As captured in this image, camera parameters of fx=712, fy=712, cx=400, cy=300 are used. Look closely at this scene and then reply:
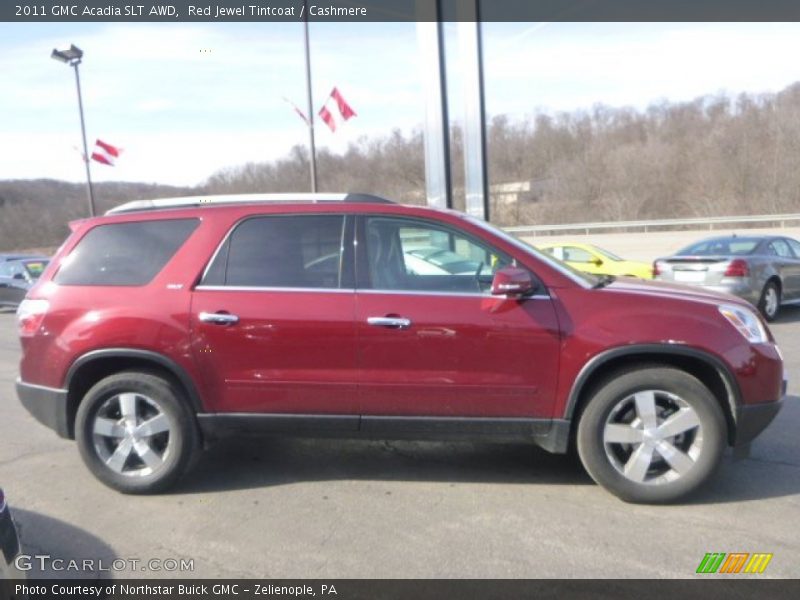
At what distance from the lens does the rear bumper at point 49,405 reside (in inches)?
178

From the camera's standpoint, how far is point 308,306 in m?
4.29

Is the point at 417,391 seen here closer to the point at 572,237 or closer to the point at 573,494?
the point at 573,494

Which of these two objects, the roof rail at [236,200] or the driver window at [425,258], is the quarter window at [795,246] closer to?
the driver window at [425,258]

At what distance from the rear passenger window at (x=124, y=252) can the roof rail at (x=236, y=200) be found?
179 millimetres

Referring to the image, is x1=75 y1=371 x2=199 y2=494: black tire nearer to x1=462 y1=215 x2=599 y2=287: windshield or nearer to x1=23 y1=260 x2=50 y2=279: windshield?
x1=462 y1=215 x2=599 y2=287: windshield

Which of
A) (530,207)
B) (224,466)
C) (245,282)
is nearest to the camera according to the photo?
(245,282)

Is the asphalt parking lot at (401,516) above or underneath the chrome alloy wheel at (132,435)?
underneath

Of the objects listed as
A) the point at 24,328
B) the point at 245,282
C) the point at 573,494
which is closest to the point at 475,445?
the point at 573,494

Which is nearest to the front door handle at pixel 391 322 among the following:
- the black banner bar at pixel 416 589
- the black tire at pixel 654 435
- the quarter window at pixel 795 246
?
the black tire at pixel 654 435

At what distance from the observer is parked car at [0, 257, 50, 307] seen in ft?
54.4

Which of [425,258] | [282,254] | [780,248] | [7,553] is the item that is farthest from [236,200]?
[780,248]

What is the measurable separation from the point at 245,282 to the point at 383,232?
2.99 feet

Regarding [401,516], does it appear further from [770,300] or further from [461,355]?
[770,300]

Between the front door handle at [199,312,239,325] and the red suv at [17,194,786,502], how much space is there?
0.01 m
